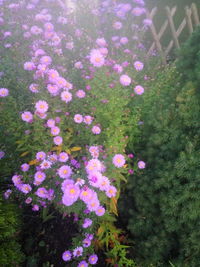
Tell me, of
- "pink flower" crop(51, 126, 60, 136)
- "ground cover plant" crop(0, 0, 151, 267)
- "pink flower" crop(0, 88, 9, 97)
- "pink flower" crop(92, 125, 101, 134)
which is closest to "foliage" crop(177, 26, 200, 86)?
"ground cover plant" crop(0, 0, 151, 267)

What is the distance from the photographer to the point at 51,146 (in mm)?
2217

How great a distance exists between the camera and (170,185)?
2.14m

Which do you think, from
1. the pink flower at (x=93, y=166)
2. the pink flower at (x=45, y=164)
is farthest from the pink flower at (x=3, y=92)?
the pink flower at (x=93, y=166)

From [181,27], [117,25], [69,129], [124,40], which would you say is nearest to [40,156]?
[69,129]

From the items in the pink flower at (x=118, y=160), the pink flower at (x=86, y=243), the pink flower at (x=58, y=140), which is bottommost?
the pink flower at (x=86, y=243)

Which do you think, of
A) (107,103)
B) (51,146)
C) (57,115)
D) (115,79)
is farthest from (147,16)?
(51,146)

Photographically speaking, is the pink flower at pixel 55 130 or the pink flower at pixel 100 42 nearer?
the pink flower at pixel 55 130

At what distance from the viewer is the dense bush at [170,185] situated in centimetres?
206

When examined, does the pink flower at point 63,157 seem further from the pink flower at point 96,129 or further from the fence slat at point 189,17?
the fence slat at point 189,17

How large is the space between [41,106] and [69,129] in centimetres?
36

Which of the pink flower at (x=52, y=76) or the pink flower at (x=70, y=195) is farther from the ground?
the pink flower at (x=52, y=76)

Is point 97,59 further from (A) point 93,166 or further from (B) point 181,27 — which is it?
(B) point 181,27

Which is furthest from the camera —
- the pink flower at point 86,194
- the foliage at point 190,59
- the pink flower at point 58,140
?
the foliage at point 190,59

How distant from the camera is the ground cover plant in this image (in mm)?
2096
